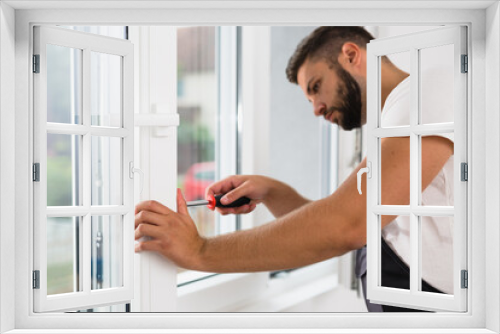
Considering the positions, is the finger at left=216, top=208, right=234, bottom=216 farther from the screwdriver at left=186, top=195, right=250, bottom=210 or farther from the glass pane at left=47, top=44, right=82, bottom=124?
the glass pane at left=47, top=44, right=82, bottom=124

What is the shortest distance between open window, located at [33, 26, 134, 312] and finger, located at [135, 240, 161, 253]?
0.26 feet

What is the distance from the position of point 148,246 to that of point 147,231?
7 cm

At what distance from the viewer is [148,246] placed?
1.75 meters

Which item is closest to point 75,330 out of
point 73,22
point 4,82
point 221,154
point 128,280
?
point 128,280

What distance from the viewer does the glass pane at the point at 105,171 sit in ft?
5.59

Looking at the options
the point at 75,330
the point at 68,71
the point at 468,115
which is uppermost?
the point at 68,71

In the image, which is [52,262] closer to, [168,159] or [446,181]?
[168,159]

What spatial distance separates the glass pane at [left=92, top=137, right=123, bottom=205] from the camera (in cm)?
170

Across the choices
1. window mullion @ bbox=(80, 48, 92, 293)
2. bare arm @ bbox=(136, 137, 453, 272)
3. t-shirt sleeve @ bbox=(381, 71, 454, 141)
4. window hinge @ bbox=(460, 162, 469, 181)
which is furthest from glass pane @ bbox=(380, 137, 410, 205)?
window mullion @ bbox=(80, 48, 92, 293)

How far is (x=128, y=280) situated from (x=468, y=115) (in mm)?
969

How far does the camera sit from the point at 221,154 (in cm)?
257

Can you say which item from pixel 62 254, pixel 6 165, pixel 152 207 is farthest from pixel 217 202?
pixel 6 165

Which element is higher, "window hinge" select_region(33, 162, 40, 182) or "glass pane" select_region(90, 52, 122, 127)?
"glass pane" select_region(90, 52, 122, 127)

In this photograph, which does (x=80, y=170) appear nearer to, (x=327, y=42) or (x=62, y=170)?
(x=62, y=170)
